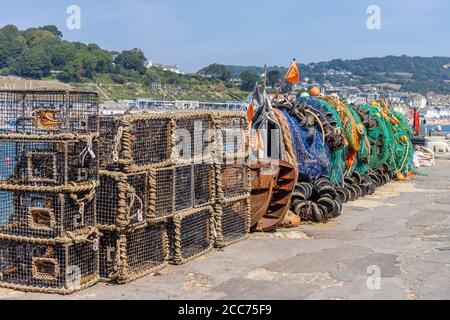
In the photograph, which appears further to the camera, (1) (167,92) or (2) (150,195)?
(1) (167,92)

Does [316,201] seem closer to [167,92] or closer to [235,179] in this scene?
[235,179]

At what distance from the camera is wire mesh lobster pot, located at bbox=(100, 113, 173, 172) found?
7.37 meters

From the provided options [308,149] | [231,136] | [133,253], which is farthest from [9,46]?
[133,253]

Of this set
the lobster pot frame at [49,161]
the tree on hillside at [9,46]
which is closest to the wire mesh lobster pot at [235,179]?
the lobster pot frame at [49,161]

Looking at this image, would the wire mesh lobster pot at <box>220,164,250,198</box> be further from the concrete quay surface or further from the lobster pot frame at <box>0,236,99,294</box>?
the lobster pot frame at <box>0,236,99,294</box>

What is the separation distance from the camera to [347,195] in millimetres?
14383

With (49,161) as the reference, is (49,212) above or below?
below

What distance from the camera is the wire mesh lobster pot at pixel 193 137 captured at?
8539 mm

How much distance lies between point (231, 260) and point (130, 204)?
2.00 meters

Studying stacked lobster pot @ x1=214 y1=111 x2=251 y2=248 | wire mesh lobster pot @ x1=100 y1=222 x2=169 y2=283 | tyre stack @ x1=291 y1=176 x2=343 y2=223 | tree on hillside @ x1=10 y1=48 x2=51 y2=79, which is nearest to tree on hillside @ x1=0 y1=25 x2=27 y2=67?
tree on hillside @ x1=10 y1=48 x2=51 y2=79

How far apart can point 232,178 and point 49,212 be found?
3.61 m

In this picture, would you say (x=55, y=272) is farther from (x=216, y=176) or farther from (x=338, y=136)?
(x=338, y=136)

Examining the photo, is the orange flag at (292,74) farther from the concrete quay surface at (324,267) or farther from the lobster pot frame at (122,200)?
the lobster pot frame at (122,200)

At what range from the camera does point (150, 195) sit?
305 inches
